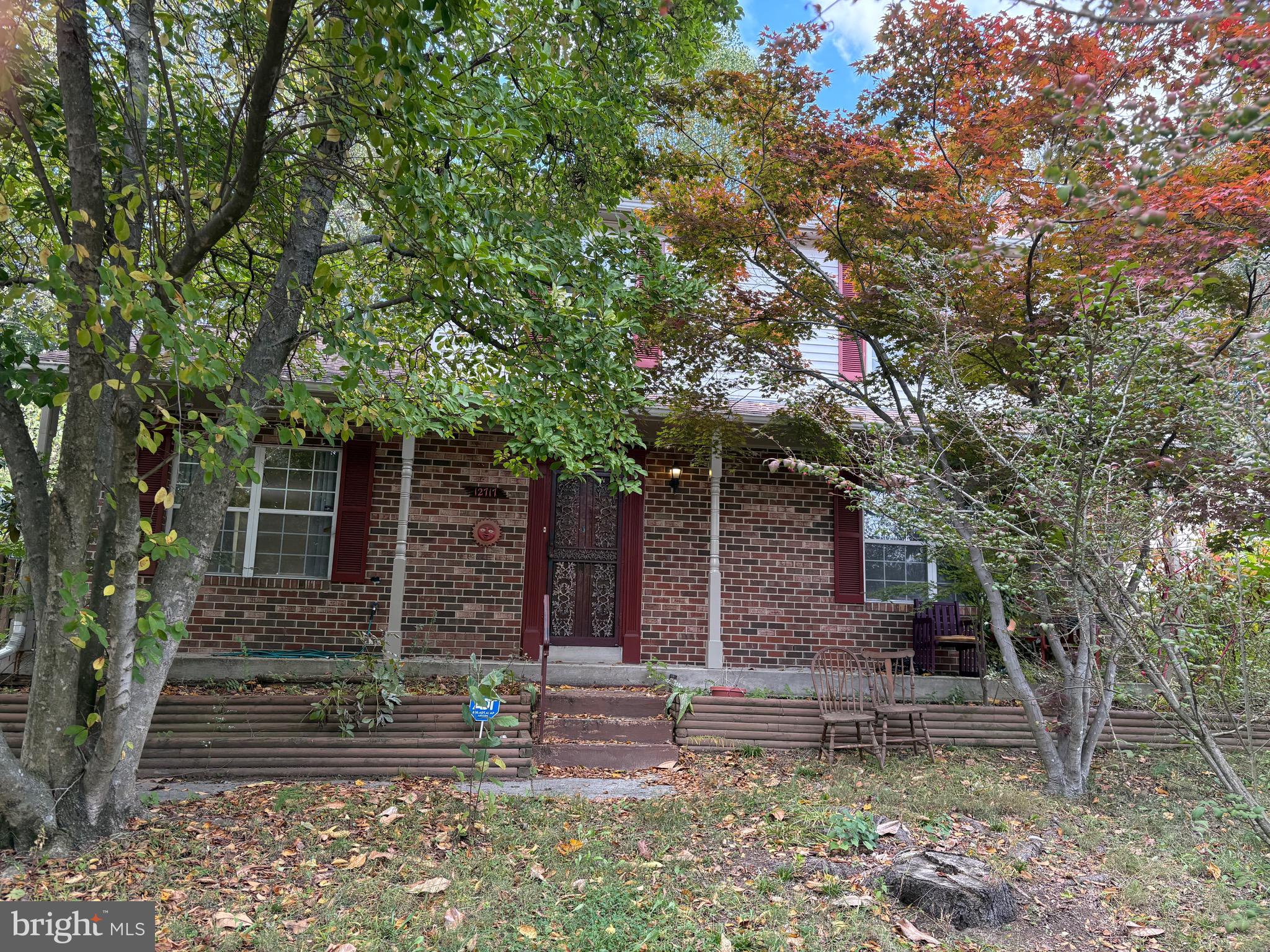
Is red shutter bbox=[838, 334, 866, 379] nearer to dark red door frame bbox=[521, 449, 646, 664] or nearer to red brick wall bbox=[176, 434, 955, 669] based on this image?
red brick wall bbox=[176, 434, 955, 669]

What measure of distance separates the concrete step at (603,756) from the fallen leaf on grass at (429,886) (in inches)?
98.6

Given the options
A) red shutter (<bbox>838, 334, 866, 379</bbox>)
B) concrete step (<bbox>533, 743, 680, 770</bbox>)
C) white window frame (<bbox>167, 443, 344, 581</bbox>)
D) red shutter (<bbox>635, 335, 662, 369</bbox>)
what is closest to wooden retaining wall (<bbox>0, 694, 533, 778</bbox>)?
concrete step (<bbox>533, 743, 680, 770</bbox>)

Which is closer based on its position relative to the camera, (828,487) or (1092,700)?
(1092,700)

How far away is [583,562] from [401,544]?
6.70ft

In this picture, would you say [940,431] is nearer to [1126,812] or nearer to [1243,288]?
[1243,288]

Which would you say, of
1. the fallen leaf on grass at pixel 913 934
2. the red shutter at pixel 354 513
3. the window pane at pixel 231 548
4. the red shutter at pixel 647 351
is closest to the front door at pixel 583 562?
the red shutter at pixel 647 351

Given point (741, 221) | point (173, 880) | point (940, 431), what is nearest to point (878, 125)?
point (741, 221)

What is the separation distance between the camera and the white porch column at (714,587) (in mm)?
8578

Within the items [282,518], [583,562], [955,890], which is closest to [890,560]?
[583,562]

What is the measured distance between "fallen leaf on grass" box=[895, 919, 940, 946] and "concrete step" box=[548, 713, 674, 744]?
338 cm

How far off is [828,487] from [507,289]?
5.83 m

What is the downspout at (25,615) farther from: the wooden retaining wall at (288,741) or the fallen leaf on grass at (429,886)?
the fallen leaf on grass at (429,886)

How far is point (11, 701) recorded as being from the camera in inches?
242

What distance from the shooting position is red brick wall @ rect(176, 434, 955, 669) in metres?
8.62
